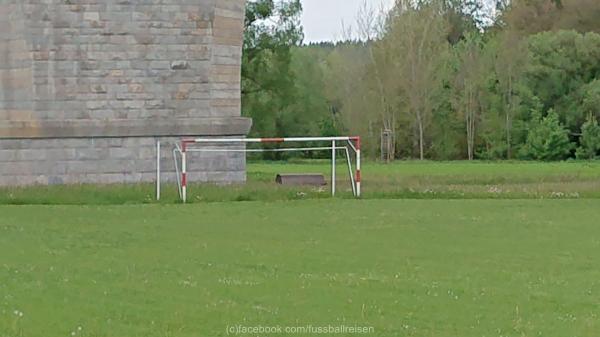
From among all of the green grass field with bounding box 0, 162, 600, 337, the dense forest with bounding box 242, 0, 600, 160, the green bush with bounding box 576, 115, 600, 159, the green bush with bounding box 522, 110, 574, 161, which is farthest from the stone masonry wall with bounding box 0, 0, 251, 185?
the green bush with bounding box 522, 110, 574, 161

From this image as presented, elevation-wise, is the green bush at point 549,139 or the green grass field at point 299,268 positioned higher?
the green bush at point 549,139

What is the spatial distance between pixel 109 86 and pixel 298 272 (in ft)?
49.0

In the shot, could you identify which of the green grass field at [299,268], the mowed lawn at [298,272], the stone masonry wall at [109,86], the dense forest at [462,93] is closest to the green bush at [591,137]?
the dense forest at [462,93]

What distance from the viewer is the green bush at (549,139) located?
2336 inches

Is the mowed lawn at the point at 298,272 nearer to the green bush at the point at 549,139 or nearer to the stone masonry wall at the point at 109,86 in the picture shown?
the stone masonry wall at the point at 109,86

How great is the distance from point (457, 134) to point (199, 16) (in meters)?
40.6

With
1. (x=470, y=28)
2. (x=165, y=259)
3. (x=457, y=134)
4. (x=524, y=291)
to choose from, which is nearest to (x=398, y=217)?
(x=165, y=259)

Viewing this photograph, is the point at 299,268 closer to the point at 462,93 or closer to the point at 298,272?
the point at 298,272

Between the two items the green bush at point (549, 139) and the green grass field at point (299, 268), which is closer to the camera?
the green grass field at point (299, 268)

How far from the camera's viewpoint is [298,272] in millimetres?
10453

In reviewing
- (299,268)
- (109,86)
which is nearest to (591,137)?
(109,86)

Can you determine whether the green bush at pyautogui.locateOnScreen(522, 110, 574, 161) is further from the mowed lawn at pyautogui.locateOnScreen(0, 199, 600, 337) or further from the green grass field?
the mowed lawn at pyautogui.locateOnScreen(0, 199, 600, 337)

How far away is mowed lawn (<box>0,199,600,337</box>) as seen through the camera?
7.79m

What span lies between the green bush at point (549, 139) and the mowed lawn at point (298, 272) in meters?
42.3
